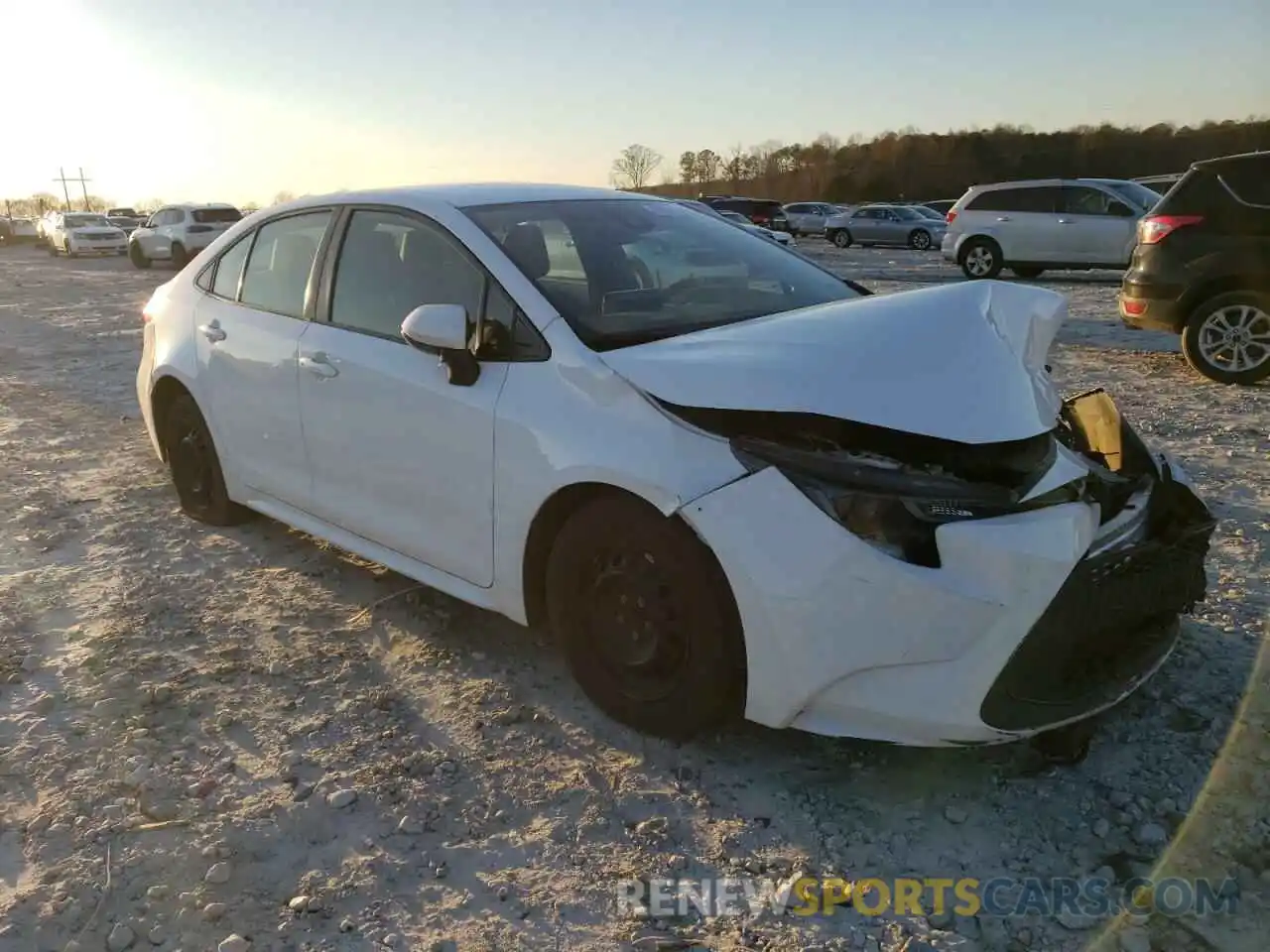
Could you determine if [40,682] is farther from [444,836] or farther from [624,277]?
[624,277]

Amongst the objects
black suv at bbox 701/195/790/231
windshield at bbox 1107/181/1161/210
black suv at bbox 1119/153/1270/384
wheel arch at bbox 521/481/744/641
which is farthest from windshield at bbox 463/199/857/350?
black suv at bbox 701/195/790/231

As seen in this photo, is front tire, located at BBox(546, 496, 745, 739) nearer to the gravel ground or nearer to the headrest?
the gravel ground

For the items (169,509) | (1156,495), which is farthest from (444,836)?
(169,509)

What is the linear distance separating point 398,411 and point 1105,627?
7.31 ft

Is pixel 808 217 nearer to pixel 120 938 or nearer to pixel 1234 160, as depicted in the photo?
pixel 1234 160

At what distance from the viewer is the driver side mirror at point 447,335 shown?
9.88 ft

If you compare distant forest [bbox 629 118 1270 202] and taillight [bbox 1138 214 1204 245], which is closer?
taillight [bbox 1138 214 1204 245]

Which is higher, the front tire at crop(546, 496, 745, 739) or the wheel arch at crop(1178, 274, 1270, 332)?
the wheel arch at crop(1178, 274, 1270, 332)

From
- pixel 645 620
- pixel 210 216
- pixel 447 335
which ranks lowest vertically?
pixel 210 216

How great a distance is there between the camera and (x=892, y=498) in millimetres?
2383

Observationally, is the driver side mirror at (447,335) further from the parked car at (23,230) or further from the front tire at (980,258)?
the parked car at (23,230)

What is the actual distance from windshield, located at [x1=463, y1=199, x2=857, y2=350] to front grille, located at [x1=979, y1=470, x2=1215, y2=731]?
136 cm

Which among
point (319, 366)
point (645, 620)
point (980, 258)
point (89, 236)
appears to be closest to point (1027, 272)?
point (980, 258)

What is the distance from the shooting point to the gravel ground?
2.25m
